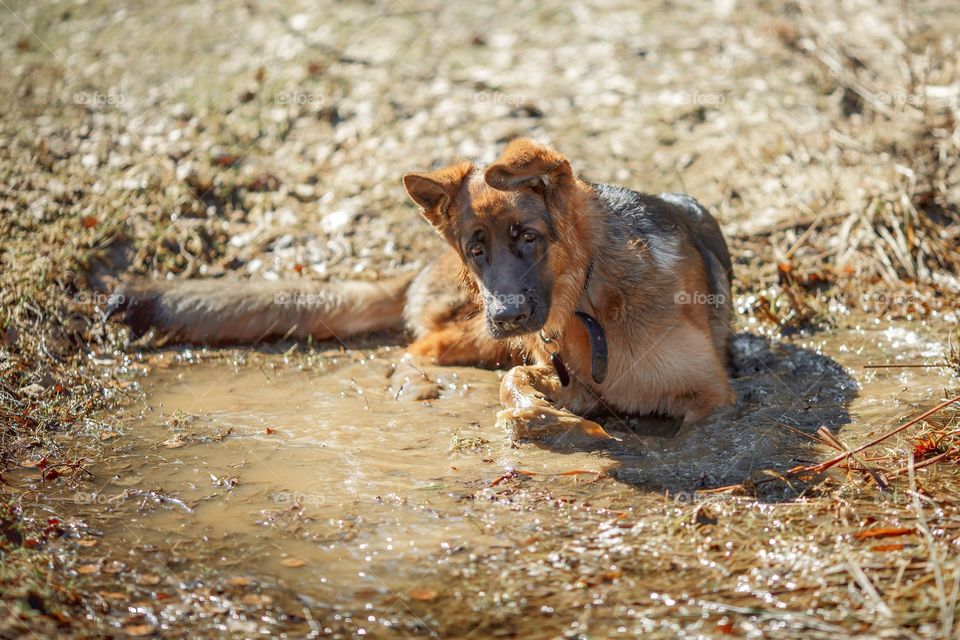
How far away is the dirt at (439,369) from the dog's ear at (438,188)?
1.36 meters

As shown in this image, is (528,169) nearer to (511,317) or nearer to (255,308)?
(511,317)

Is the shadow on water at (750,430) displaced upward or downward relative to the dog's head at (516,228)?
downward

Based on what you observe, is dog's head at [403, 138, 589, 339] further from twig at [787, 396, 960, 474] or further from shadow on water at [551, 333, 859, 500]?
twig at [787, 396, 960, 474]

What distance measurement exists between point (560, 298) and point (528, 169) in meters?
0.88

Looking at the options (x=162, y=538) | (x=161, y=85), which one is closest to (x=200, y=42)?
(x=161, y=85)

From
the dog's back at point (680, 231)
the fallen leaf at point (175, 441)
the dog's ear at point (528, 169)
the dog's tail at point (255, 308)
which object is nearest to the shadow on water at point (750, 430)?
the dog's back at point (680, 231)

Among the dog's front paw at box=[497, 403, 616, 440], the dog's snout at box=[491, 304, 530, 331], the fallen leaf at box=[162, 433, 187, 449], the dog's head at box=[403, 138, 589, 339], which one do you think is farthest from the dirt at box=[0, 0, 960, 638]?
the dog's head at box=[403, 138, 589, 339]

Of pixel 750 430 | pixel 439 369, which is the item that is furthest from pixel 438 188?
pixel 750 430

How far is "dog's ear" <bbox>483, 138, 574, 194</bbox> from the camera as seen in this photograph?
4922 millimetres

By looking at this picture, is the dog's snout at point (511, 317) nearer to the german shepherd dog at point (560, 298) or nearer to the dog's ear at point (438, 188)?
the german shepherd dog at point (560, 298)

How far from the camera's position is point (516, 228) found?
5145 millimetres

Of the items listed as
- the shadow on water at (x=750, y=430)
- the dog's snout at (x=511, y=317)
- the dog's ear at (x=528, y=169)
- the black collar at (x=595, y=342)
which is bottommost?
the shadow on water at (x=750, y=430)

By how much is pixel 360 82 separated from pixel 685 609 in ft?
25.9

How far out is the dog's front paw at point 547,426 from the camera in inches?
213
